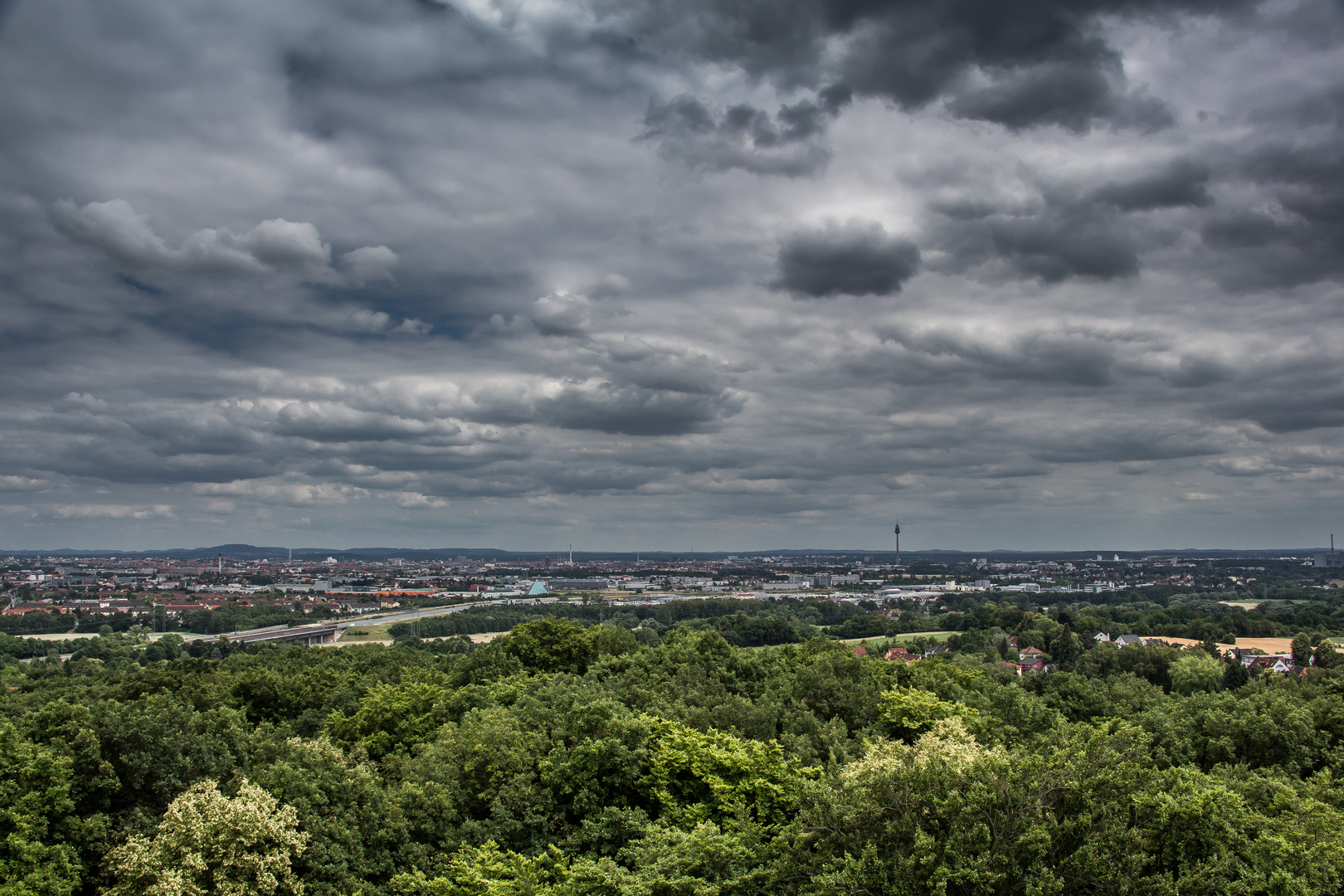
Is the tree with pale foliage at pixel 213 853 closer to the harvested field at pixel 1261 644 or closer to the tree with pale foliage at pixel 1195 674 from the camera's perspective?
the tree with pale foliage at pixel 1195 674

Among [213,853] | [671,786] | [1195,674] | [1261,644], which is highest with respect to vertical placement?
[213,853]

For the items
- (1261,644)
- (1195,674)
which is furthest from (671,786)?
(1261,644)

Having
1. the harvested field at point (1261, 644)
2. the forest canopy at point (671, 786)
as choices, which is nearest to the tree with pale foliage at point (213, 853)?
the forest canopy at point (671, 786)

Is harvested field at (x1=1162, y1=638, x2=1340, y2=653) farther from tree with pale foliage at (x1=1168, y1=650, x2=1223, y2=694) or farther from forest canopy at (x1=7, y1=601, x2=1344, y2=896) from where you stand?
forest canopy at (x1=7, y1=601, x2=1344, y2=896)


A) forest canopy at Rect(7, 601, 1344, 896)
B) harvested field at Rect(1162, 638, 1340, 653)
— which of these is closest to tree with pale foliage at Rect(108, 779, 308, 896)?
forest canopy at Rect(7, 601, 1344, 896)

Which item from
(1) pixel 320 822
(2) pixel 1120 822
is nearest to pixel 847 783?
(2) pixel 1120 822

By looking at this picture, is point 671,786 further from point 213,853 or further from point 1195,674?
point 1195,674

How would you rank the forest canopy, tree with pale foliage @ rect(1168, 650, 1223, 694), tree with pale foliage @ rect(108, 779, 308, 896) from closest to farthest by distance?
1. the forest canopy
2. tree with pale foliage @ rect(108, 779, 308, 896)
3. tree with pale foliage @ rect(1168, 650, 1223, 694)

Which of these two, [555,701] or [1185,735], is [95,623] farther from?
[1185,735]
